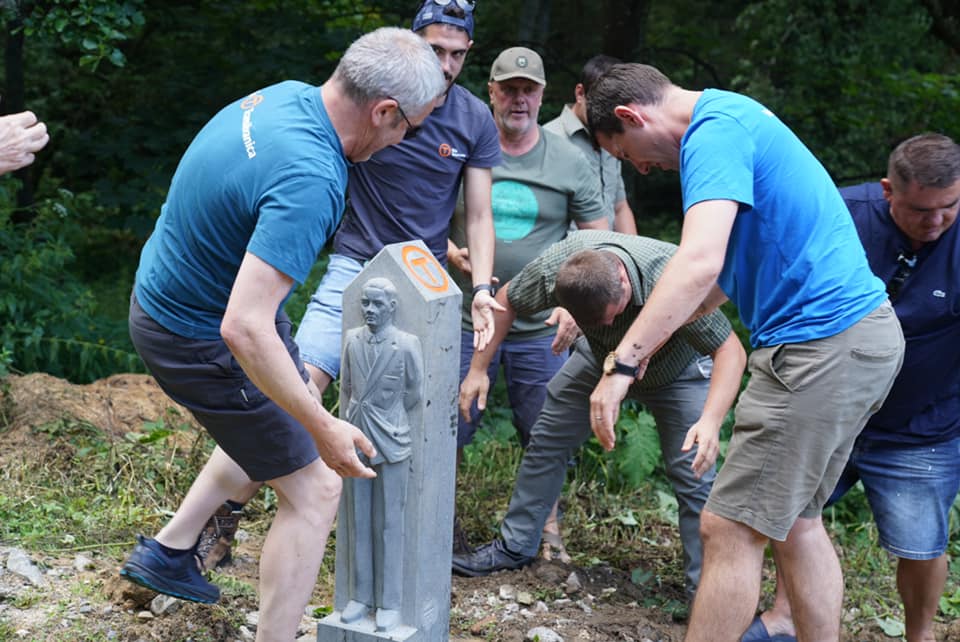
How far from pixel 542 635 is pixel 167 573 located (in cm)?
147

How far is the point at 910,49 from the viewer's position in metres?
9.37

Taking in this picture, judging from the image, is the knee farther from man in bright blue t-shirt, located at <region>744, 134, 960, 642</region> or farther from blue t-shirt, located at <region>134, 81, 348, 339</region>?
blue t-shirt, located at <region>134, 81, 348, 339</region>

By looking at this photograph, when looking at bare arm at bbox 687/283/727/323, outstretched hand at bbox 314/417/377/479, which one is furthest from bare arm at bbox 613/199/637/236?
outstretched hand at bbox 314/417/377/479

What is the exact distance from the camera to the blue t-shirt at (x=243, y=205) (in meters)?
2.66

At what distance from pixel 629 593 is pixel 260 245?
276cm

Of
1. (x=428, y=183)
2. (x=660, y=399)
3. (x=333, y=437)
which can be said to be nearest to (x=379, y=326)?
(x=333, y=437)

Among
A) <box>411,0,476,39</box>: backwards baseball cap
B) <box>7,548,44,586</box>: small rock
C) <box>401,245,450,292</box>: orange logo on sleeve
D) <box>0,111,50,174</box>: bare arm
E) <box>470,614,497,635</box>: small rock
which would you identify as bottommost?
<box>470,614,497,635</box>: small rock

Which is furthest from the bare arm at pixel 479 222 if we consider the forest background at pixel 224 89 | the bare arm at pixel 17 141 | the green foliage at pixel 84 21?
the green foliage at pixel 84 21

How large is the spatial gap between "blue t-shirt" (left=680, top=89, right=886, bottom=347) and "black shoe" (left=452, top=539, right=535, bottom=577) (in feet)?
6.13

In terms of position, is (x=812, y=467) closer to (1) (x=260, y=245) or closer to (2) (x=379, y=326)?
(2) (x=379, y=326)

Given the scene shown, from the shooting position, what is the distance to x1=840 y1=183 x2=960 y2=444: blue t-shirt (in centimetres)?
383

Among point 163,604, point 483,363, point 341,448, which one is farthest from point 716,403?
point 163,604

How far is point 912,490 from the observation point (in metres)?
3.98

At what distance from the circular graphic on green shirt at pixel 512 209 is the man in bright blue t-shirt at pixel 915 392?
142 cm
